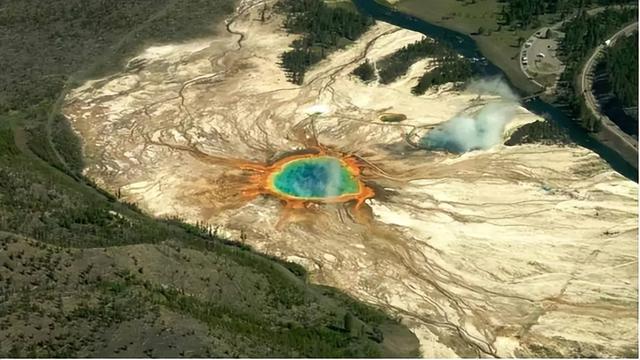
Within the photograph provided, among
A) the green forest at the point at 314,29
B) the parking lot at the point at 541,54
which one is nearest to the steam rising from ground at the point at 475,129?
the parking lot at the point at 541,54

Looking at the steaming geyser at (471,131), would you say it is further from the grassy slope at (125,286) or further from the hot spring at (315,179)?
the grassy slope at (125,286)

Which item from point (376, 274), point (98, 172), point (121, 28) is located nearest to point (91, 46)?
point (121, 28)

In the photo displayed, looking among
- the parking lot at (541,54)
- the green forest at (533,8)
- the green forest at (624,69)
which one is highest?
the green forest at (624,69)

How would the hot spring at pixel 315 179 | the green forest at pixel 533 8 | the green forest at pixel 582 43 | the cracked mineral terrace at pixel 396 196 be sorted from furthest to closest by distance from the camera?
the green forest at pixel 533 8 → the green forest at pixel 582 43 → the hot spring at pixel 315 179 → the cracked mineral terrace at pixel 396 196

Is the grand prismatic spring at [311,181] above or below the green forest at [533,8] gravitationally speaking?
below

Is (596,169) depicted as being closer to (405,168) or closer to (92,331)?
(405,168)

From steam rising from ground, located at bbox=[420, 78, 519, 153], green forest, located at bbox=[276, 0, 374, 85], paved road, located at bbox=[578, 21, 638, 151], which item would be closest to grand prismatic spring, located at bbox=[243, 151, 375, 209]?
steam rising from ground, located at bbox=[420, 78, 519, 153]

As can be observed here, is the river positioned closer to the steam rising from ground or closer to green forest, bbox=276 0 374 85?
the steam rising from ground
